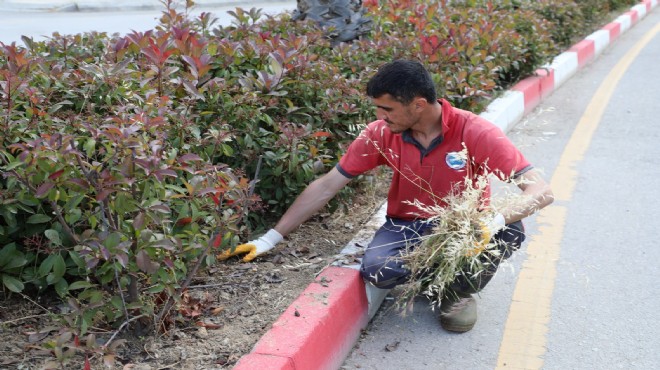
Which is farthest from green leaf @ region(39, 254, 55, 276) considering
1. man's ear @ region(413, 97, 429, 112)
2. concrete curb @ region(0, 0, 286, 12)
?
concrete curb @ region(0, 0, 286, 12)

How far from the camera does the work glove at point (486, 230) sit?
3.42 m

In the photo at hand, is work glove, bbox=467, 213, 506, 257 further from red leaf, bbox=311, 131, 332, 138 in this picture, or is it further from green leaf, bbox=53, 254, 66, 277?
green leaf, bbox=53, 254, 66, 277

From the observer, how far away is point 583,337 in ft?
11.9

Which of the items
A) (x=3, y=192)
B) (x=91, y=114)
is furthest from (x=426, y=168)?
(x=3, y=192)

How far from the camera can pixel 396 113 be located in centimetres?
362

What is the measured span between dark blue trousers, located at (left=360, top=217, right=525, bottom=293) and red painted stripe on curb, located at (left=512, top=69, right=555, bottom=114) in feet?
13.9

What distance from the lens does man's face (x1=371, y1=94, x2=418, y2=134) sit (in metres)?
3.60

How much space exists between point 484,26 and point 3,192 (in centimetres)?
529

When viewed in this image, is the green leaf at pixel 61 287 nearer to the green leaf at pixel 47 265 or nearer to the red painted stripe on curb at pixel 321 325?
the green leaf at pixel 47 265

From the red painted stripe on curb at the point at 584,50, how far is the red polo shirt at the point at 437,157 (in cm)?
710

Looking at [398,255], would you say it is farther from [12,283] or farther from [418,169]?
[12,283]

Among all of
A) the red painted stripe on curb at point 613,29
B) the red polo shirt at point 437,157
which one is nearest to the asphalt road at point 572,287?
the red polo shirt at point 437,157

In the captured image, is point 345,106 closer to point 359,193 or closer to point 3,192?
point 359,193

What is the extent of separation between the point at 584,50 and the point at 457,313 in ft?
25.9
